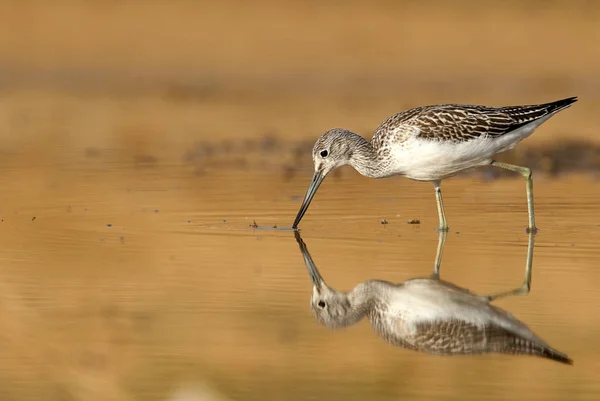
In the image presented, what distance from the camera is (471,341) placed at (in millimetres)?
8906

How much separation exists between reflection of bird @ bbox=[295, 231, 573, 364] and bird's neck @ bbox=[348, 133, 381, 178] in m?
2.66

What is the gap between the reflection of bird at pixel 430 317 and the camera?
29.1 ft

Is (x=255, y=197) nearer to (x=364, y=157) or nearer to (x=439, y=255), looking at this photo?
(x=364, y=157)

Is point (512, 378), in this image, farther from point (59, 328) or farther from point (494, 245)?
point (494, 245)

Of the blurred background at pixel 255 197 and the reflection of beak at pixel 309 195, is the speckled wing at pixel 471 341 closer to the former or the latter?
Answer: the blurred background at pixel 255 197

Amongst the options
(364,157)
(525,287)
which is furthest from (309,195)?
(525,287)

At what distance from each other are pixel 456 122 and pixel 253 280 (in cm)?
349

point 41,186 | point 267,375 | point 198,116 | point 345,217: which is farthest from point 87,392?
point 198,116

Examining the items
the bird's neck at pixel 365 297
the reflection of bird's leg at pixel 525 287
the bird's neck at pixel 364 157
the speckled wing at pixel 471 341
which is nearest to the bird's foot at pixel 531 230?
the reflection of bird's leg at pixel 525 287

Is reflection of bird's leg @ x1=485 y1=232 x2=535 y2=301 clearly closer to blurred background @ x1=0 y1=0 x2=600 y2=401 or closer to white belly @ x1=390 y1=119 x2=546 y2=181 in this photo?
blurred background @ x1=0 y1=0 x2=600 y2=401

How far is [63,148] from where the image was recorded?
21.0m

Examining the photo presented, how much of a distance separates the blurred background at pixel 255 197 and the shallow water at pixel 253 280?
3cm

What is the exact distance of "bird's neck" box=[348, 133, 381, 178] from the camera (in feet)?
44.4

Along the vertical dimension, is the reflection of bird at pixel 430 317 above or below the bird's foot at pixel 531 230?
above
